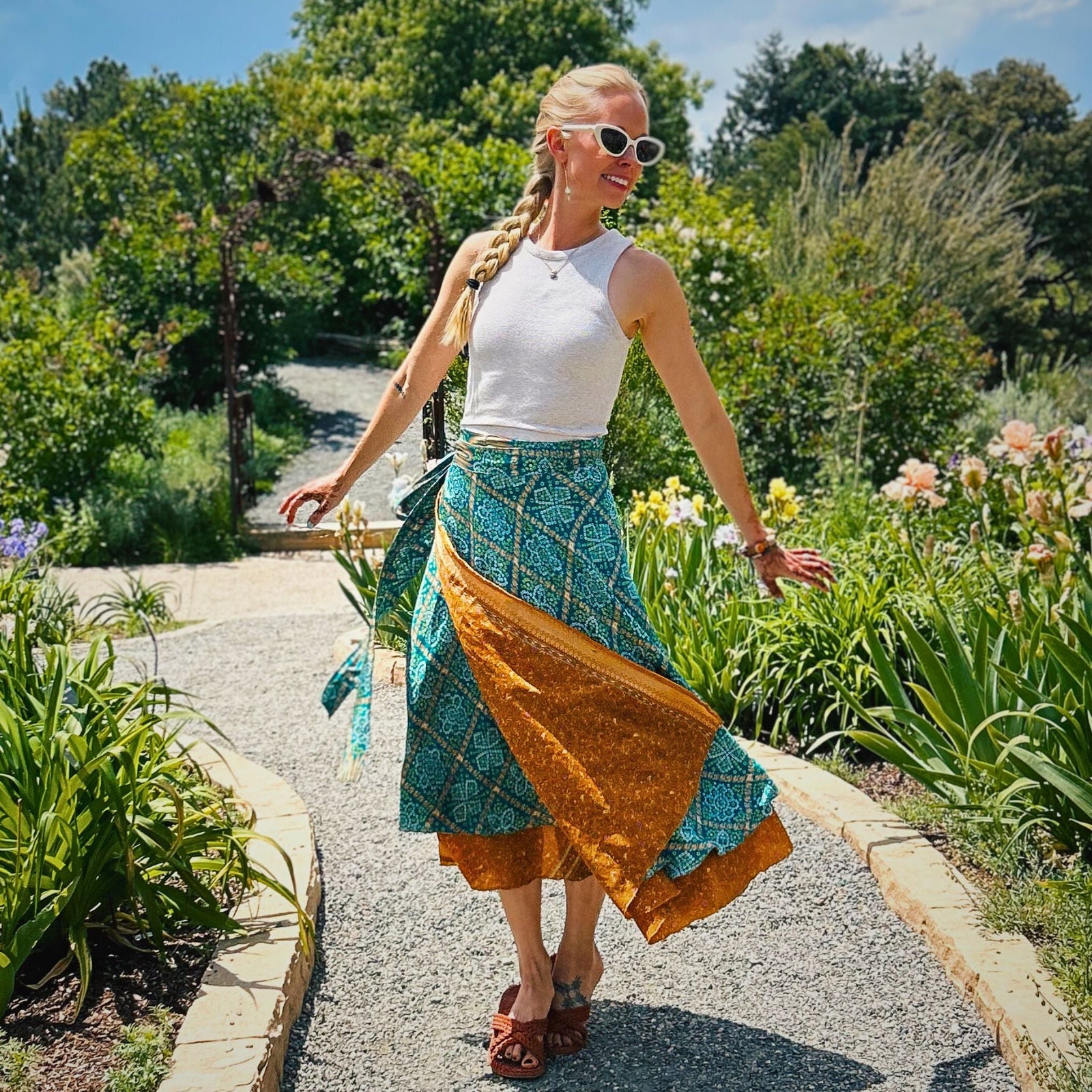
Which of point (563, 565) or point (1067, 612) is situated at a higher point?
point (563, 565)

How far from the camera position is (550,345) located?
211 cm

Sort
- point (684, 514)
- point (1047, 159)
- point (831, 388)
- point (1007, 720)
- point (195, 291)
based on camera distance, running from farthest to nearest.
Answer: point (1047, 159) < point (195, 291) < point (831, 388) < point (684, 514) < point (1007, 720)

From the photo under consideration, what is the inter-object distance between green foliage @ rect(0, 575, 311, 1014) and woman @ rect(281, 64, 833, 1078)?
563 millimetres

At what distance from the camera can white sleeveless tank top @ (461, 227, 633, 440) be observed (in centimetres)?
212

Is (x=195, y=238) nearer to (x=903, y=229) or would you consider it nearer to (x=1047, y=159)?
(x=903, y=229)

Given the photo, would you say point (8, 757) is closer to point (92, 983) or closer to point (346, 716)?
point (92, 983)

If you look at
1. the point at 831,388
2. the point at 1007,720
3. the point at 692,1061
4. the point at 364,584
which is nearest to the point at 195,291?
the point at 831,388

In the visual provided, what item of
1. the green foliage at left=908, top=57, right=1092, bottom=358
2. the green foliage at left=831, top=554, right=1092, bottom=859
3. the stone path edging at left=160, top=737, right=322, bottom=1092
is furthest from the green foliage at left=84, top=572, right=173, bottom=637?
the green foliage at left=908, top=57, right=1092, bottom=358

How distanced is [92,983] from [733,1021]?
1264 mm

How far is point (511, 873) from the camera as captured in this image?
2.24 m

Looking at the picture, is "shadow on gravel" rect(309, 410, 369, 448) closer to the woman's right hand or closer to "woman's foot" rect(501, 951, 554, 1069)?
the woman's right hand

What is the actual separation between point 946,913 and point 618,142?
1.76 metres

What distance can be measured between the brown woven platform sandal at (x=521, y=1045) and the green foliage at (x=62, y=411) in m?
7.07

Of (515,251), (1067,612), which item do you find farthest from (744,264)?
(515,251)
